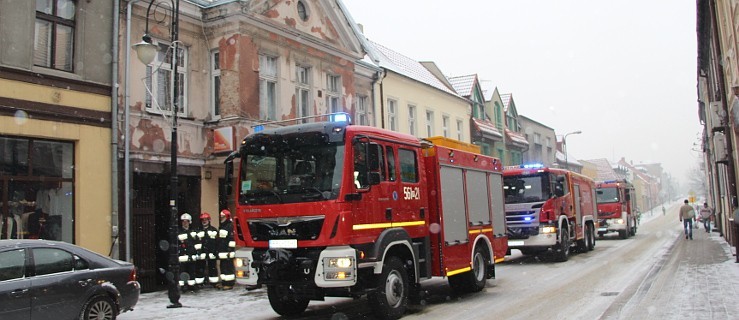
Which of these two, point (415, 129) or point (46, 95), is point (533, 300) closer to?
point (46, 95)

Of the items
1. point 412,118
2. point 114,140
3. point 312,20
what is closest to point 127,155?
point 114,140

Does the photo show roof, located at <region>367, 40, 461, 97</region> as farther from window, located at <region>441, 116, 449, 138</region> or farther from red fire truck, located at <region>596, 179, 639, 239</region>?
red fire truck, located at <region>596, 179, 639, 239</region>

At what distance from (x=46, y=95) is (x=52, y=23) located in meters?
1.55

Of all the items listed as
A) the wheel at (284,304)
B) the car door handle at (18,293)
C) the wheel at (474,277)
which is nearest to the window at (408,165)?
the wheel at (474,277)

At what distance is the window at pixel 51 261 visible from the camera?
7.78 metres

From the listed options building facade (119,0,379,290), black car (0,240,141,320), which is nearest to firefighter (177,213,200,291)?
building facade (119,0,379,290)

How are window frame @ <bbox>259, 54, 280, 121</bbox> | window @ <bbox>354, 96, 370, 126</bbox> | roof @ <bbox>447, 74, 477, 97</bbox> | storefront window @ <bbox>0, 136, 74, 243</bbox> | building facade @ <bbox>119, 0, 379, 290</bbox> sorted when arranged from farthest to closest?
roof @ <bbox>447, 74, 477, 97</bbox> < window @ <bbox>354, 96, 370, 126</bbox> < window frame @ <bbox>259, 54, 280, 121</bbox> < building facade @ <bbox>119, 0, 379, 290</bbox> < storefront window @ <bbox>0, 136, 74, 243</bbox>

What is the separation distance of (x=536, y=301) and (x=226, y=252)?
678 cm

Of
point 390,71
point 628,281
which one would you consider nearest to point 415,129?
point 390,71

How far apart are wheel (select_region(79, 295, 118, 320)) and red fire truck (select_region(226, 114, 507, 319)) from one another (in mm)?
1881

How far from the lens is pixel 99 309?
328 inches

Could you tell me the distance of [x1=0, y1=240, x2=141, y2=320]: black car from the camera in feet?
24.0

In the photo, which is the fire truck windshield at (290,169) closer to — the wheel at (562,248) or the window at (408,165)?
the window at (408,165)

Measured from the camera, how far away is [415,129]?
25.8 metres
